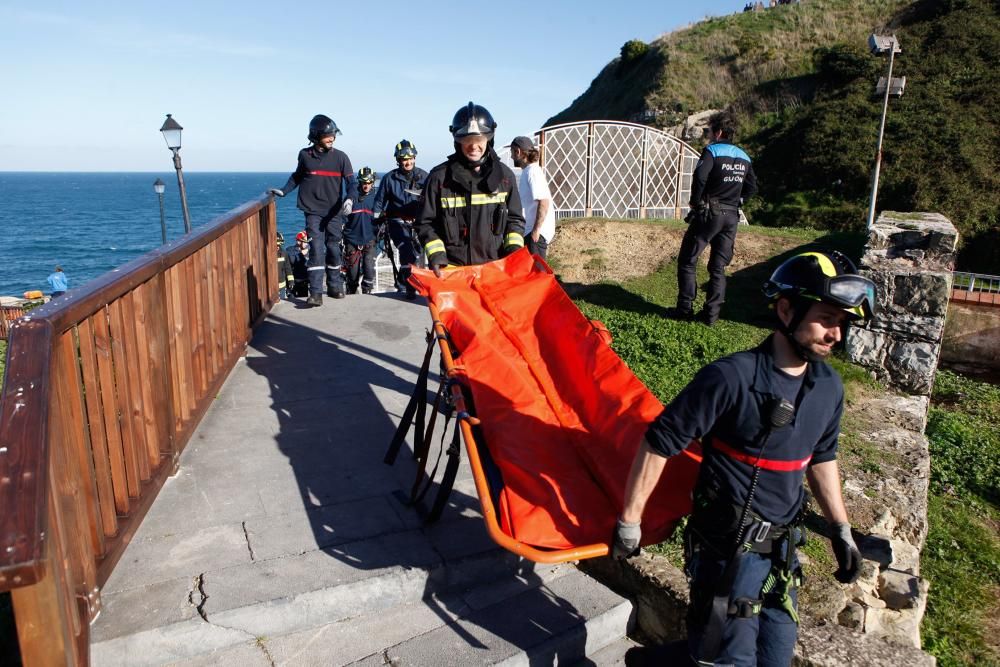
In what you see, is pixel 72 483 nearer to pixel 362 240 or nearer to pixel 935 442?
pixel 935 442

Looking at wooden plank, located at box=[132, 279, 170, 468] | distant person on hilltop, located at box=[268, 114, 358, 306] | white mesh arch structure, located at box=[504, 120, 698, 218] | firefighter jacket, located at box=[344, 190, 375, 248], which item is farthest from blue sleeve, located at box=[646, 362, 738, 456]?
white mesh arch structure, located at box=[504, 120, 698, 218]

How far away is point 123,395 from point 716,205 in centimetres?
654

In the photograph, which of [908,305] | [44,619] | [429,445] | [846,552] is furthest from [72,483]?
[908,305]

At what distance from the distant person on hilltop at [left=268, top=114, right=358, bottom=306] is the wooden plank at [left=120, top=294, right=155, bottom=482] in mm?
4718

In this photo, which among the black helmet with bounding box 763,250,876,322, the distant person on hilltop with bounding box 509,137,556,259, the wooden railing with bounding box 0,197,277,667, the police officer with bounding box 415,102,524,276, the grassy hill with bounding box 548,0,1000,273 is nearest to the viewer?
the wooden railing with bounding box 0,197,277,667

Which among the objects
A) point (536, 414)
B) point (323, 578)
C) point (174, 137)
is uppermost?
point (174, 137)

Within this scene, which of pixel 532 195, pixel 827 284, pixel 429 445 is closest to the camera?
pixel 827 284

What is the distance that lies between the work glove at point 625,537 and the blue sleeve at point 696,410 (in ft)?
1.15

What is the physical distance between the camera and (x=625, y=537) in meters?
2.75

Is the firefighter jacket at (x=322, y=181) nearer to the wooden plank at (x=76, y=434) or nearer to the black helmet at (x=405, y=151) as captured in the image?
the black helmet at (x=405, y=151)

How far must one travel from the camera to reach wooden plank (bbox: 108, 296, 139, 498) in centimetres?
337

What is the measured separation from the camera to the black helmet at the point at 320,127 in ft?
26.5

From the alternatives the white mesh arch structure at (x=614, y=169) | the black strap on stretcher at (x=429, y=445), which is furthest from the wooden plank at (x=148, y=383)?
the white mesh arch structure at (x=614, y=169)

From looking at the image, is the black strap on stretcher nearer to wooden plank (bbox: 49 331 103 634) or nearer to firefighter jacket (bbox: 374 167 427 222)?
wooden plank (bbox: 49 331 103 634)
